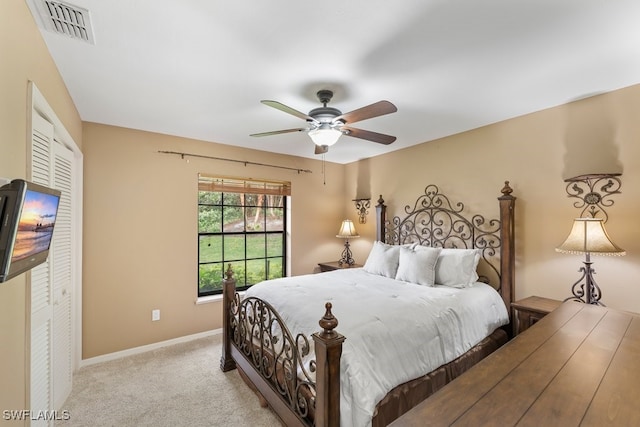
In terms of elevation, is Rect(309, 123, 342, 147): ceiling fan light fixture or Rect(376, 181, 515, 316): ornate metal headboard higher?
Rect(309, 123, 342, 147): ceiling fan light fixture

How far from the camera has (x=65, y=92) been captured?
2.28 meters

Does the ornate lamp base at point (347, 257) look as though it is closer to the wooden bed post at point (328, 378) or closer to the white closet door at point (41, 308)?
the wooden bed post at point (328, 378)

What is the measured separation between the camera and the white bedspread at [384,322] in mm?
1616

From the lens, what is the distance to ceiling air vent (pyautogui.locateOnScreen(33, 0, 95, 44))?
1437 millimetres

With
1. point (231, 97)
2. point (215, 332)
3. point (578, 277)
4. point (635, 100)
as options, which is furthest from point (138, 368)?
point (635, 100)

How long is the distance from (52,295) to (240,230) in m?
2.26

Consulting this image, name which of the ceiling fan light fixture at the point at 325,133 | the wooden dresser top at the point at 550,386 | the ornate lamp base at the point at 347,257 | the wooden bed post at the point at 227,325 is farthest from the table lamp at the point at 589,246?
the wooden bed post at the point at 227,325

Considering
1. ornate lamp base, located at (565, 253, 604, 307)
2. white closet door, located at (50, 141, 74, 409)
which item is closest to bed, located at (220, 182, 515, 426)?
ornate lamp base, located at (565, 253, 604, 307)

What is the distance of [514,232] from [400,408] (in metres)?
2.17

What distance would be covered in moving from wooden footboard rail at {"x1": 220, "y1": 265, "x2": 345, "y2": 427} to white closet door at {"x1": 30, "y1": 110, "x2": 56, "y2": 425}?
131 centimetres

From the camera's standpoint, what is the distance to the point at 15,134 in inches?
51.6

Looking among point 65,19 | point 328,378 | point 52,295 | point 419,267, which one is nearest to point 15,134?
point 65,19

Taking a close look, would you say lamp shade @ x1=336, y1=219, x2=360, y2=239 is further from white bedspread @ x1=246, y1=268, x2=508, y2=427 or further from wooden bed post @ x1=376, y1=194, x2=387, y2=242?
white bedspread @ x1=246, y1=268, x2=508, y2=427

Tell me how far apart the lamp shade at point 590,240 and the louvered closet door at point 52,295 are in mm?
3758
